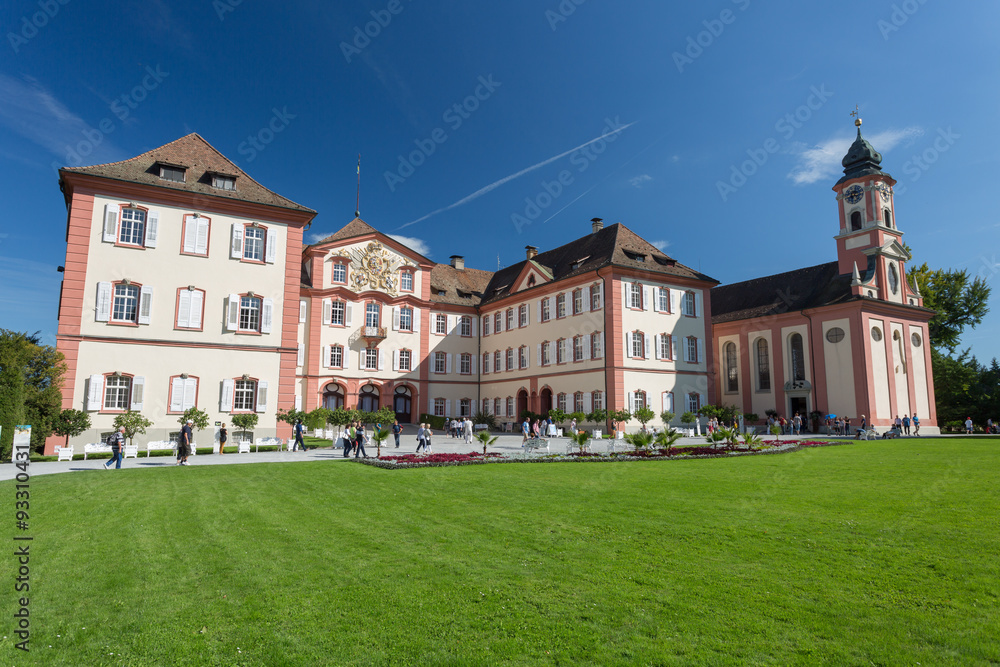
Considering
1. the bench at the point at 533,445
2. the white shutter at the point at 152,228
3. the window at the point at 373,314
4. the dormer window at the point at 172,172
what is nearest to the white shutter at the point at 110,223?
the white shutter at the point at 152,228

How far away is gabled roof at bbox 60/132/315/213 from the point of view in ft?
94.2

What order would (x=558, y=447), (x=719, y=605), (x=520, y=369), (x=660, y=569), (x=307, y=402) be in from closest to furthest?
(x=719, y=605)
(x=660, y=569)
(x=558, y=447)
(x=307, y=402)
(x=520, y=369)

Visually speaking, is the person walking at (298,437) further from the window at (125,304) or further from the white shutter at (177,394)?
the window at (125,304)

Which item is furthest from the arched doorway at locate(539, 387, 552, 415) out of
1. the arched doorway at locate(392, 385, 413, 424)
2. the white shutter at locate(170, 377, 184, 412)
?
the white shutter at locate(170, 377, 184, 412)

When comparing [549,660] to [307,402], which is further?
[307,402]

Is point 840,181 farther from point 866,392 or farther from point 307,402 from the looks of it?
point 307,402

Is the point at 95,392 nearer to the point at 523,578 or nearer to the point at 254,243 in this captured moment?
the point at 254,243

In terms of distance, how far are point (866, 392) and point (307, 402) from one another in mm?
37037

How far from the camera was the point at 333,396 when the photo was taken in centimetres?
4394

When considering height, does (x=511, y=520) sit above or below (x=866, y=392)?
below

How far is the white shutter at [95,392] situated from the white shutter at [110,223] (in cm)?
636

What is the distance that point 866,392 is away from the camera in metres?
39.2

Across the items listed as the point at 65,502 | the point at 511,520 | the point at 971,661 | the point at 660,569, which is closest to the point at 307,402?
the point at 65,502

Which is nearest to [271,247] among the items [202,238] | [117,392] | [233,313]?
[202,238]
